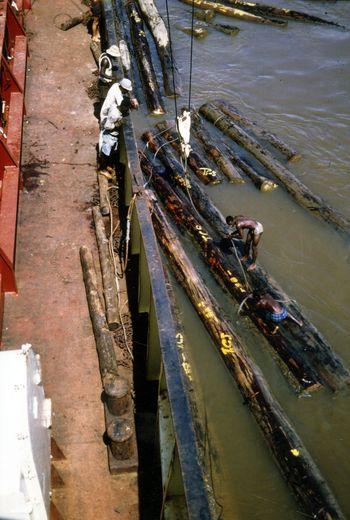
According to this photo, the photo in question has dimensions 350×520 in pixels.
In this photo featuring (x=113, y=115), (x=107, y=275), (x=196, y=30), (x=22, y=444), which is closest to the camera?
(x=22, y=444)

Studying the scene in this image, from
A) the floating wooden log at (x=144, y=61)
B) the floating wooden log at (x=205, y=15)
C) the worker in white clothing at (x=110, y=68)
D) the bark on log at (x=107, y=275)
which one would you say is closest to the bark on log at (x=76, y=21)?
the floating wooden log at (x=144, y=61)

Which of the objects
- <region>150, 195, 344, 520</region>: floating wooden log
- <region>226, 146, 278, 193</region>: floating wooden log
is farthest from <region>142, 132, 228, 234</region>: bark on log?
<region>226, 146, 278, 193</region>: floating wooden log

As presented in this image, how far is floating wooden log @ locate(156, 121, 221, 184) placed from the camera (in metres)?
9.83

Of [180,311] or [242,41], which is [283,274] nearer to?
[180,311]

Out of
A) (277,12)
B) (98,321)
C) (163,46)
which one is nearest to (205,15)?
(277,12)

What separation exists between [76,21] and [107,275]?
1010cm

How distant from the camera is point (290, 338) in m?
6.70

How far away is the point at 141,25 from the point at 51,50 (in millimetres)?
5239

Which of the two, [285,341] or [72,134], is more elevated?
[72,134]

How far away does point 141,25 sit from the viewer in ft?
50.9

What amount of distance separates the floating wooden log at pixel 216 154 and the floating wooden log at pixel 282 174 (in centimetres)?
64

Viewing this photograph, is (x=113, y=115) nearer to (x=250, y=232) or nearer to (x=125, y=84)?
(x=125, y=84)

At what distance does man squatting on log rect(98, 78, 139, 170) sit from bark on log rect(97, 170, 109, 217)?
0.96 ft

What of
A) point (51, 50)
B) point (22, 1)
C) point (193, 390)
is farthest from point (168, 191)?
point (22, 1)
